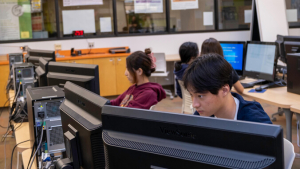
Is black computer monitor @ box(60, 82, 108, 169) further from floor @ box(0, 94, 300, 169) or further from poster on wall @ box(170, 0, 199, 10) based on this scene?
poster on wall @ box(170, 0, 199, 10)

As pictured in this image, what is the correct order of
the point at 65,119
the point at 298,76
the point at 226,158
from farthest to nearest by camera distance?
1. the point at 298,76
2. the point at 65,119
3. the point at 226,158

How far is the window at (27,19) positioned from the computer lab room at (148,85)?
0.06ft

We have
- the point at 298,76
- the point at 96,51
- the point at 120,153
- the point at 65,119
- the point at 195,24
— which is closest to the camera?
the point at 120,153

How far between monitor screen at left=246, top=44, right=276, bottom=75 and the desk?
0.23 meters

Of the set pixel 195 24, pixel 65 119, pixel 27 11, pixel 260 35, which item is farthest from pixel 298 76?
pixel 27 11

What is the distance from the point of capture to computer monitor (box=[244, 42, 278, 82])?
9.96 feet

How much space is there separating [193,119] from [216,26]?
644 centimetres

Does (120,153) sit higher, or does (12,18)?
(12,18)

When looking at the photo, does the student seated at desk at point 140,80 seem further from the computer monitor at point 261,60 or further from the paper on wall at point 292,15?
the paper on wall at point 292,15

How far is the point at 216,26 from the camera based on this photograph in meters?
6.83

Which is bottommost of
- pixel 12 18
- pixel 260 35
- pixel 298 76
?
pixel 298 76

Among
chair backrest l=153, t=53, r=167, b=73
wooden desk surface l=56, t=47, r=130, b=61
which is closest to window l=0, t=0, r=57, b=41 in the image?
wooden desk surface l=56, t=47, r=130, b=61

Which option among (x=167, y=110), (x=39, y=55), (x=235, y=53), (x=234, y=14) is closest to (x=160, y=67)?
(x=167, y=110)

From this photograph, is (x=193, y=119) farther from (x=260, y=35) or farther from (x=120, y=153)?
(x=260, y=35)
